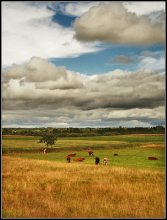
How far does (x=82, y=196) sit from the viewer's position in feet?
65.8

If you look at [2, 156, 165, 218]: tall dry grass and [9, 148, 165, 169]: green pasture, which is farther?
[9, 148, 165, 169]: green pasture

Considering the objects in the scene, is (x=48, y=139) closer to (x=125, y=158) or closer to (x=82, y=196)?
(x=125, y=158)

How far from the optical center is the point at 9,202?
1816 cm

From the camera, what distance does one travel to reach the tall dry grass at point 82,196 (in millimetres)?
15938

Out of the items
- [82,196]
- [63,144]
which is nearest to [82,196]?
[82,196]

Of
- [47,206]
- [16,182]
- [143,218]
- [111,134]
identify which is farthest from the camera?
[111,134]

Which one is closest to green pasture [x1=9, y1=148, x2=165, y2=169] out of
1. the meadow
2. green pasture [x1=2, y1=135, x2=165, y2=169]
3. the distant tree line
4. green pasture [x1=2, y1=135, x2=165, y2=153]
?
green pasture [x1=2, y1=135, x2=165, y2=169]

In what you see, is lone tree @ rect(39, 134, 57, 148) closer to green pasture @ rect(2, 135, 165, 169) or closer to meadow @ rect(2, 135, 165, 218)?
green pasture @ rect(2, 135, 165, 169)

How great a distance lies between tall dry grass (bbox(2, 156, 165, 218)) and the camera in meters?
15.9

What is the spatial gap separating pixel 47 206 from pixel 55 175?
1103cm

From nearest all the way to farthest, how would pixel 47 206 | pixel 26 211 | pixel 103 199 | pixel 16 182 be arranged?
pixel 26 211 < pixel 47 206 < pixel 103 199 < pixel 16 182

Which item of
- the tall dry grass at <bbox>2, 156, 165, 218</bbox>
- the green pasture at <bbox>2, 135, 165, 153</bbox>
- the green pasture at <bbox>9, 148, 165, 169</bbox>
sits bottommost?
the green pasture at <bbox>2, 135, 165, 153</bbox>

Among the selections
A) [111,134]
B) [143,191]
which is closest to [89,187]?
[143,191]

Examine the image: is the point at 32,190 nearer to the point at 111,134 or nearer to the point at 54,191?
the point at 54,191
